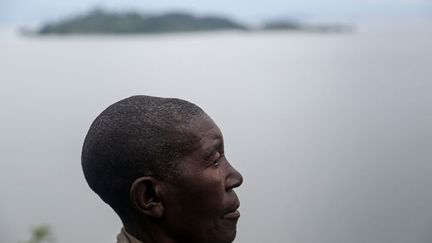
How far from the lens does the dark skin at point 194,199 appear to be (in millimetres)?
611

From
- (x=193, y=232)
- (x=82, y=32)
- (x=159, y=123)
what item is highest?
(x=82, y=32)

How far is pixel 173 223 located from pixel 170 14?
172 cm

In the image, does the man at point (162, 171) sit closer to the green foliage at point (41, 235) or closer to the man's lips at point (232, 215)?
the man's lips at point (232, 215)

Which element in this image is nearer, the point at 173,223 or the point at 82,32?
the point at 173,223

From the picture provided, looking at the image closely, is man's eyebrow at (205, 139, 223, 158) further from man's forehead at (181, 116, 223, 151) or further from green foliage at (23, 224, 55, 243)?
green foliage at (23, 224, 55, 243)

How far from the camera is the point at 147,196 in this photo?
2.03 ft

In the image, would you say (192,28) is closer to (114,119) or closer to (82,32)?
(82,32)

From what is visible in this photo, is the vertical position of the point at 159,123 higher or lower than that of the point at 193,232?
higher

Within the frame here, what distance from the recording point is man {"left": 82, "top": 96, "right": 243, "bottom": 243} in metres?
0.60

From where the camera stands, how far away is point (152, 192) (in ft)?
2.03

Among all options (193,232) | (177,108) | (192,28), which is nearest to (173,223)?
(193,232)

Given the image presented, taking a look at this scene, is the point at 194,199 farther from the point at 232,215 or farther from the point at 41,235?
the point at 41,235

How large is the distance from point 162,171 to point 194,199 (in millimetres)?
50

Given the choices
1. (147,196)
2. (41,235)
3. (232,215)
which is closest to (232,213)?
(232,215)
